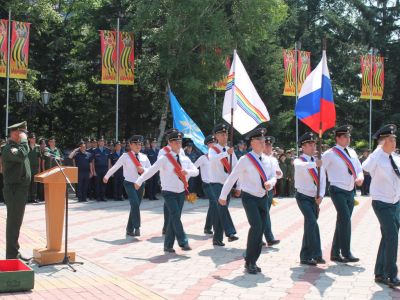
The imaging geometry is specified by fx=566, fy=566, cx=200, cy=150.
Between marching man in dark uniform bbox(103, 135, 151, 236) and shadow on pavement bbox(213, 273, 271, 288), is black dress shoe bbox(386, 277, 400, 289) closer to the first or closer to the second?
shadow on pavement bbox(213, 273, 271, 288)

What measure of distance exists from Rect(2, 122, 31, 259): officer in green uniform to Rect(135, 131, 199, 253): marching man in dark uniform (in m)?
2.36

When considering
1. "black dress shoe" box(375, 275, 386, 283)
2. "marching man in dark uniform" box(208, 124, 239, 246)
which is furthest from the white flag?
"black dress shoe" box(375, 275, 386, 283)

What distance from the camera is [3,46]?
2283 centimetres

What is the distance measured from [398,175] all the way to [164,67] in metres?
19.3

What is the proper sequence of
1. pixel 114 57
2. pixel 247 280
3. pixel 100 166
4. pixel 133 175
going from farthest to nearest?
pixel 114 57 < pixel 100 166 < pixel 133 175 < pixel 247 280

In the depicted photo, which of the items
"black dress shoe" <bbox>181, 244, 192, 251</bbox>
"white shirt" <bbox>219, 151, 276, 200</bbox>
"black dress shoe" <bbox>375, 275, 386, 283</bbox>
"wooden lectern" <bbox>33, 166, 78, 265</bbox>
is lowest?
"black dress shoe" <bbox>181, 244, 192, 251</bbox>

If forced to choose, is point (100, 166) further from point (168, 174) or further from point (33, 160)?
point (168, 174)

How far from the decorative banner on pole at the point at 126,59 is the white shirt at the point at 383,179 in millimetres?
18294

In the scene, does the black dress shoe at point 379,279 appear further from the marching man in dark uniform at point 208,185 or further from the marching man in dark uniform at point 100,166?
the marching man in dark uniform at point 100,166

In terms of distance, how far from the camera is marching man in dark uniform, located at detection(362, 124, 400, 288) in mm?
7316

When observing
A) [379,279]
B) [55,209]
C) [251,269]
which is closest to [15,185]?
[55,209]

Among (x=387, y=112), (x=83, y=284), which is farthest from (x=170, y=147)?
(x=387, y=112)

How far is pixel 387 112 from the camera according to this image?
44406mm

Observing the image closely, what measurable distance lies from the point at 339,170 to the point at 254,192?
1668mm
